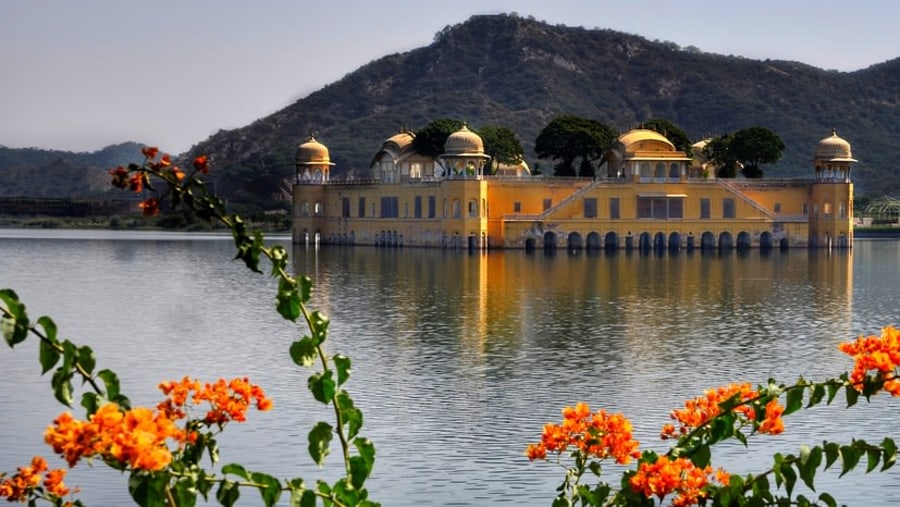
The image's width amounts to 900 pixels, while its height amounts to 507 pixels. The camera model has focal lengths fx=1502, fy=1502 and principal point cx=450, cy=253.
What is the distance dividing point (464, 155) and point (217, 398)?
178ft

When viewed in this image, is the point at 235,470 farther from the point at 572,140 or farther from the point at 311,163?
the point at 311,163

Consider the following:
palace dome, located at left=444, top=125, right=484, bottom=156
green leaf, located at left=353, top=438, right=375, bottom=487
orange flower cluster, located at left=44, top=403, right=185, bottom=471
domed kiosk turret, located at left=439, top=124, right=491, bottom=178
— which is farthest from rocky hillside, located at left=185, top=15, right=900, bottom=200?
orange flower cluster, located at left=44, top=403, right=185, bottom=471

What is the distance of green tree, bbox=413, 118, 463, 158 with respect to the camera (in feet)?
224

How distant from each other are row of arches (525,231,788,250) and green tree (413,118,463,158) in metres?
8.34

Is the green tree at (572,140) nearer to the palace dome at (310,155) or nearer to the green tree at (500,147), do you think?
the green tree at (500,147)

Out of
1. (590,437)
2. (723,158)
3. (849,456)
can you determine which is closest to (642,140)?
(723,158)

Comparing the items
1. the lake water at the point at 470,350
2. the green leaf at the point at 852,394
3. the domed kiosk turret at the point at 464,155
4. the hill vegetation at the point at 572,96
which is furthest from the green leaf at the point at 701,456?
the hill vegetation at the point at 572,96

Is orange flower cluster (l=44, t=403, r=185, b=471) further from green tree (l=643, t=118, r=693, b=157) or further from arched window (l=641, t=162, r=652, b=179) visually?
green tree (l=643, t=118, r=693, b=157)

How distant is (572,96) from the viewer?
137625 millimetres

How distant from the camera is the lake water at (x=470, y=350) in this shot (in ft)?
47.2

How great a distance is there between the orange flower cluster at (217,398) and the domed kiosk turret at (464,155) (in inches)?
2135

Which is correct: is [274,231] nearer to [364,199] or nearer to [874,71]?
[364,199]

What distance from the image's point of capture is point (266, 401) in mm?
6254

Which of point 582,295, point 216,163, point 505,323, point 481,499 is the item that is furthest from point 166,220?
point 481,499
